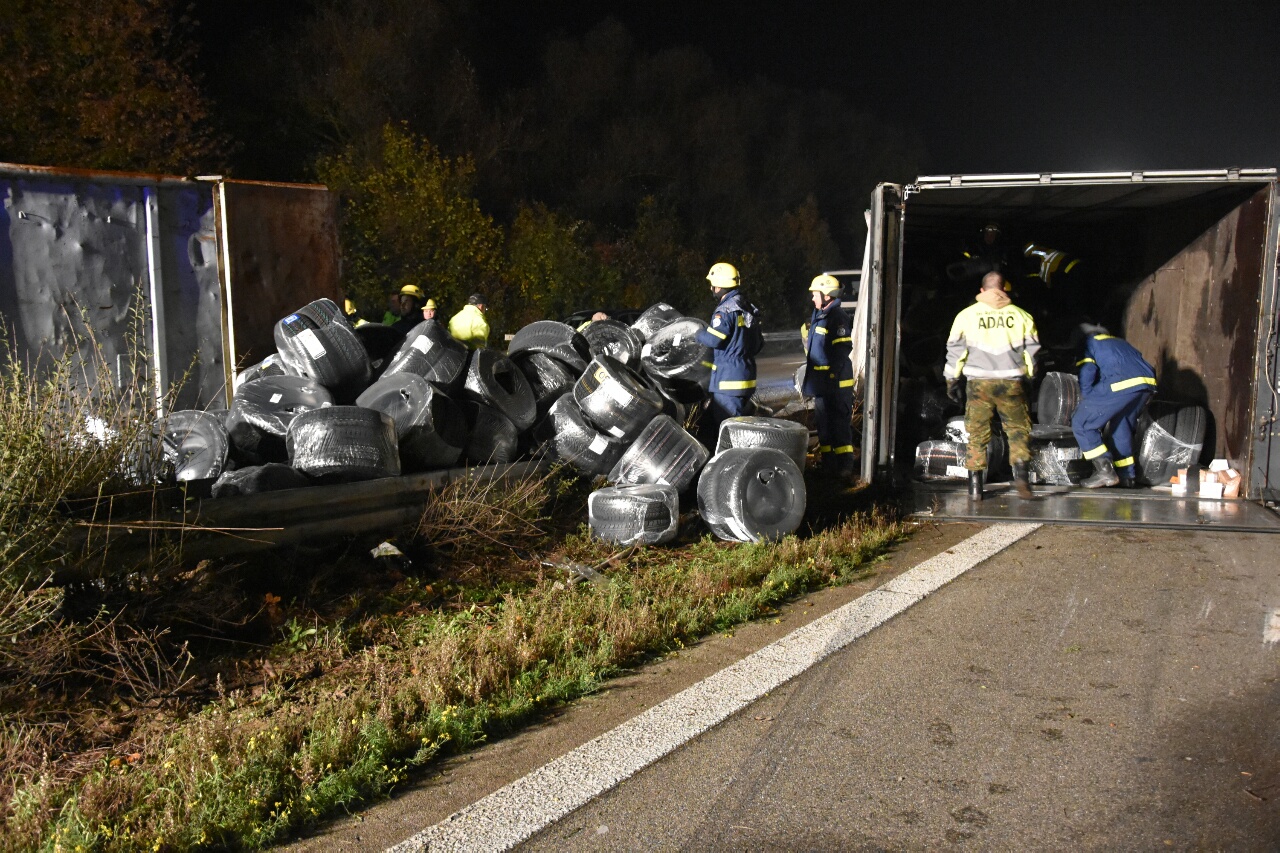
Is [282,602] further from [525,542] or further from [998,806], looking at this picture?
[998,806]

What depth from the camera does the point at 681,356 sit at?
923 centimetres

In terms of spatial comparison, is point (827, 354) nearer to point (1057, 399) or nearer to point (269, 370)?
point (1057, 399)

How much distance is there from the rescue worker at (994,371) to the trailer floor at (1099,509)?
24cm

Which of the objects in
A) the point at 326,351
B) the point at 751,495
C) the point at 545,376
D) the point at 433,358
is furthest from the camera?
the point at 545,376

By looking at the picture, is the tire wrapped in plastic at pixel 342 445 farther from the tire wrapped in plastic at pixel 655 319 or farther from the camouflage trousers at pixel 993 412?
the camouflage trousers at pixel 993 412

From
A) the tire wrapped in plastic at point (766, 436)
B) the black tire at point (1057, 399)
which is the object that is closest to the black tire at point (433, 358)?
the tire wrapped in plastic at point (766, 436)

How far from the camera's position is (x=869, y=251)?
913cm

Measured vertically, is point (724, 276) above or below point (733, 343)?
above

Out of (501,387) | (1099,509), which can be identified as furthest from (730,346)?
(1099,509)

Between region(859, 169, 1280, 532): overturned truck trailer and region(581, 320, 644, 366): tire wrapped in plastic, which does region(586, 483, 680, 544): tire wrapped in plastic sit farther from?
region(581, 320, 644, 366): tire wrapped in plastic

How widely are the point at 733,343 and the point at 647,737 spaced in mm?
4788

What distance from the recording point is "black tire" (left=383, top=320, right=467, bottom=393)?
7.37m

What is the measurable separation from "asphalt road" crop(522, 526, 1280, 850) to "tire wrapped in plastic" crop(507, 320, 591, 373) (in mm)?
3753

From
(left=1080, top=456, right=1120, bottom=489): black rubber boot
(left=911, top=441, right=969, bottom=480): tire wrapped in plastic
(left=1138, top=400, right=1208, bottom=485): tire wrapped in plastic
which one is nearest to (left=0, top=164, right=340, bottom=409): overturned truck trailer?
(left=911, top=441, right=969, bottom=480): tire wrapped in plastic
